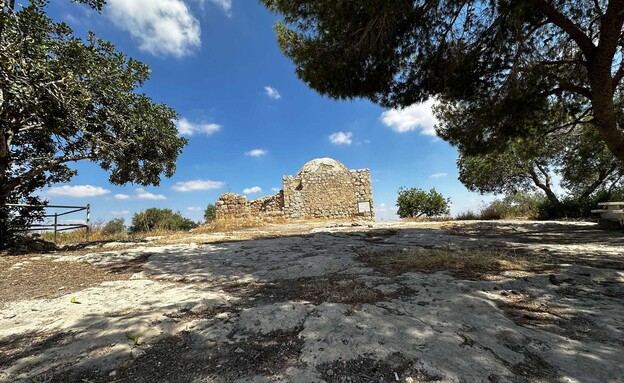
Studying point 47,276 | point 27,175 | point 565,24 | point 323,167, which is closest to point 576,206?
point 565,24

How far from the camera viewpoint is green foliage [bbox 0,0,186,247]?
15.2 ft

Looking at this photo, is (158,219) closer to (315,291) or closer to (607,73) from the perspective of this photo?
(315,291)

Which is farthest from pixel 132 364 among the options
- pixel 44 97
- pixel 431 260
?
pixel 44 97

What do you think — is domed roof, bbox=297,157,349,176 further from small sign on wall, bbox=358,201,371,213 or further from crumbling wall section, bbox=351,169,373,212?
small sign on wall, bbox=358,201,371,213

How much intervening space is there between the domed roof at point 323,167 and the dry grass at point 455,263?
13.2 m

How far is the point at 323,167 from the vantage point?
679 inches

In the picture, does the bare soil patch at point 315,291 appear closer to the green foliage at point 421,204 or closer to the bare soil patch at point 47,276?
the bare soil patch at point 47,276

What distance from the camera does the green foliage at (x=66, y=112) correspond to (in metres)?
4.63

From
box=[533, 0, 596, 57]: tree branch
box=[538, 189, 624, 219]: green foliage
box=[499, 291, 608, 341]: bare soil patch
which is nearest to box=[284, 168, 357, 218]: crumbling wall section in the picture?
box=[538, 189, 624, 219]: green foliage

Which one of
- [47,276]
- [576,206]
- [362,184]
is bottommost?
[47,276]

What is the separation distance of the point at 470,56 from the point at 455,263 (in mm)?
4032

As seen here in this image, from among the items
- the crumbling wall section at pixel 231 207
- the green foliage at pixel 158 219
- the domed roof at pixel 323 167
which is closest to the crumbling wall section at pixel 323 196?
the domed roof at pixel 323 167

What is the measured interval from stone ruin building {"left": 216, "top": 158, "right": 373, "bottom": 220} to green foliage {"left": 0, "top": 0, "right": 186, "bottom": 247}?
878 centimetres

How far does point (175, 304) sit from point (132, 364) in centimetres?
85
